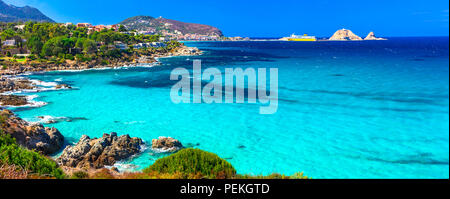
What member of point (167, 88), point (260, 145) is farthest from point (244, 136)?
point (167, 88)

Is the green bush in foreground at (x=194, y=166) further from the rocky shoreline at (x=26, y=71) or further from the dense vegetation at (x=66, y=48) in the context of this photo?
the dense vegetation at (x=66, y=48)

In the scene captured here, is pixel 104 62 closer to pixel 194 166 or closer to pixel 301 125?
pixel 301 125

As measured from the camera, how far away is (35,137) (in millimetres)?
18922

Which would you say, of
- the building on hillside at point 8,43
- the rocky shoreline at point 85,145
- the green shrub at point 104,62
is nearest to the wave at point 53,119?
the rocky shoreline at point 85,145

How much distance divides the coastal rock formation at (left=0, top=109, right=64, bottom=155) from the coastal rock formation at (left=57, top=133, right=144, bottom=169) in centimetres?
154

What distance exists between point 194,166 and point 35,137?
1340cm

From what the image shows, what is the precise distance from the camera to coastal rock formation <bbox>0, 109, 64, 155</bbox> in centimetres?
1800

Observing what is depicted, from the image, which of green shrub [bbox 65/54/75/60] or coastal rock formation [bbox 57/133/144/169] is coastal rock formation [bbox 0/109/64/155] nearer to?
coastal rock formation [bbox 57/133/144/169]

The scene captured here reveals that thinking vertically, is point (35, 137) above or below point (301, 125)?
above

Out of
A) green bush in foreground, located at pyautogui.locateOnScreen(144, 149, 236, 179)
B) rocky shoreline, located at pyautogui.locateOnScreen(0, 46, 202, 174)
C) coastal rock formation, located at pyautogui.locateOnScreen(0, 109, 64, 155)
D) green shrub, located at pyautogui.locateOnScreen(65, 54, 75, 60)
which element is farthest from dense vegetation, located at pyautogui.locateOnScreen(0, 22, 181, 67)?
green bush in foreground, located at pyautogui.locateOnScreen(144, 149, 236, 179)

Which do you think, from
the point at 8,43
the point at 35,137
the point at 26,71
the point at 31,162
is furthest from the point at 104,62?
the point at 31,162

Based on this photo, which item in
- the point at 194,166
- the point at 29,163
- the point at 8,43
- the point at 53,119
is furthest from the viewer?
the point at 8,43

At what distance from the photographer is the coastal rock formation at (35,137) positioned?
18000mm
